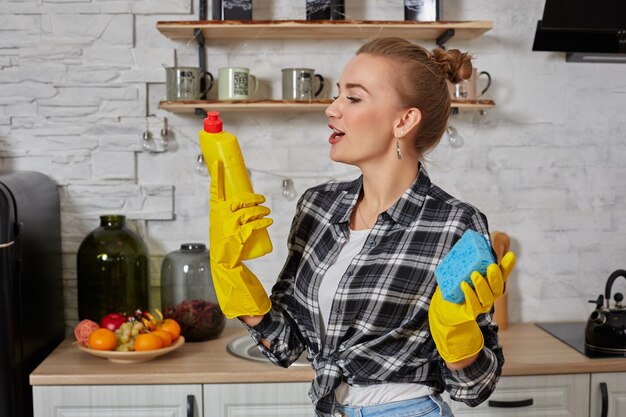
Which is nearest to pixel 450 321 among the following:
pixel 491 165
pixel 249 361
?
pixel 249 361

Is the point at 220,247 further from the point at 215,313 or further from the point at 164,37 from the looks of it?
the point at 164,37

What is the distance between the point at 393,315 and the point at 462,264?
28 cm

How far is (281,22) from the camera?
234 cm

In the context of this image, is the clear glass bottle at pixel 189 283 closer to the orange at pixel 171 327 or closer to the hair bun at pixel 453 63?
the orange at pixel 171 327

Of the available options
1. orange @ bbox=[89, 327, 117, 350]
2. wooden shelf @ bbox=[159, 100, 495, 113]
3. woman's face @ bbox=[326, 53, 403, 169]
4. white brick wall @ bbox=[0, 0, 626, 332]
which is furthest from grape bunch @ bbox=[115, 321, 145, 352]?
woman's face @ bbox=[326, 53, 403, 169]

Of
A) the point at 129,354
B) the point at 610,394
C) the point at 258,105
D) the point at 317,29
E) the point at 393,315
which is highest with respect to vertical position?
the point at 317,29

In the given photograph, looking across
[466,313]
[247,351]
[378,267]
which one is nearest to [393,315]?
[378,267]

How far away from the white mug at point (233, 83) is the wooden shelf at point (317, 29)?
0.13 meters

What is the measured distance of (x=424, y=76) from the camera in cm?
152

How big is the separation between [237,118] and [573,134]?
3.79 ft

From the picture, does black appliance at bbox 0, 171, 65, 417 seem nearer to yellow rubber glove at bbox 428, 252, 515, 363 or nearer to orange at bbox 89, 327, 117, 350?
orange at bbox 89, 327, 117, 350

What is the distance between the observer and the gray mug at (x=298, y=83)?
241 centimetres

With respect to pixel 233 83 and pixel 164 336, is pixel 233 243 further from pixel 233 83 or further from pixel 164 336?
pixel 233 83

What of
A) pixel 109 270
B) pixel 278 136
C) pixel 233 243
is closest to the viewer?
pixel 233 243
